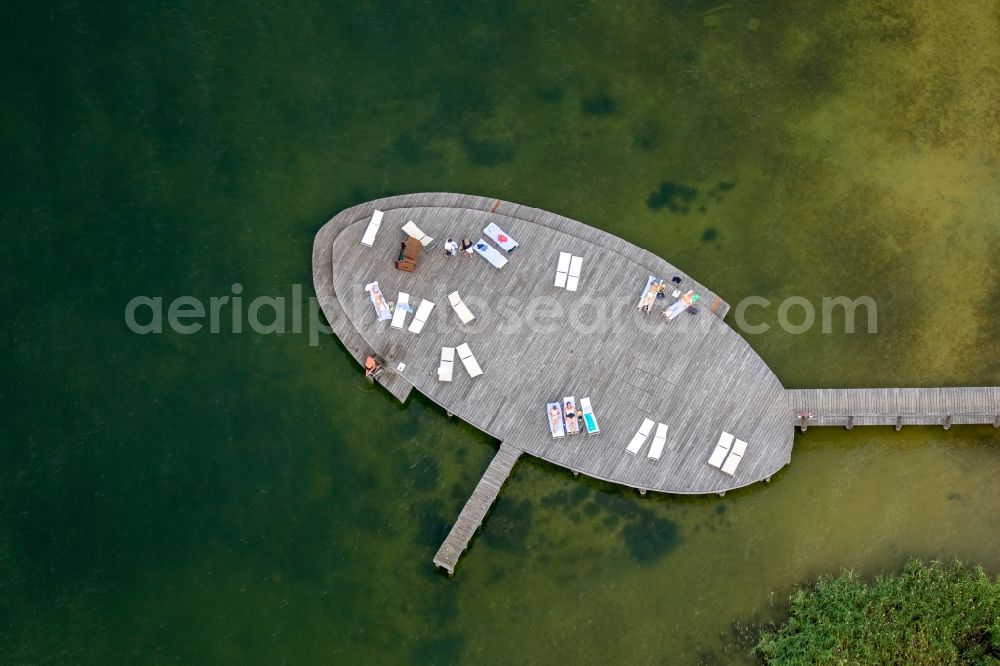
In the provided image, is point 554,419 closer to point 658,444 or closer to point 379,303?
point 658,444

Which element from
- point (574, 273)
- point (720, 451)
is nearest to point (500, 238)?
point (574, 273)

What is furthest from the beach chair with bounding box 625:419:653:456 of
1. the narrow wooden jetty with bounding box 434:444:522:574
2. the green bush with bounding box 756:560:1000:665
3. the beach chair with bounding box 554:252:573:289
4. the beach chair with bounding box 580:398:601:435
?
the green bush with bounding box 756:560:1000:665

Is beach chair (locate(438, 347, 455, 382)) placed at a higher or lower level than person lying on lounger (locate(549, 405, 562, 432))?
higher

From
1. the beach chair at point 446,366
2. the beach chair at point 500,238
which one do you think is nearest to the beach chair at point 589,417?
the beach chair at point 446,366

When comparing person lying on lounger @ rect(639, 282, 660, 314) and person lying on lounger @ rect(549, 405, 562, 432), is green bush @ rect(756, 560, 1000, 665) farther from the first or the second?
person lying on lounger @ rect(639, 282, 660, 314)

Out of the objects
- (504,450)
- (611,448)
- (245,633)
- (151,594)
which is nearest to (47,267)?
(151,594)
